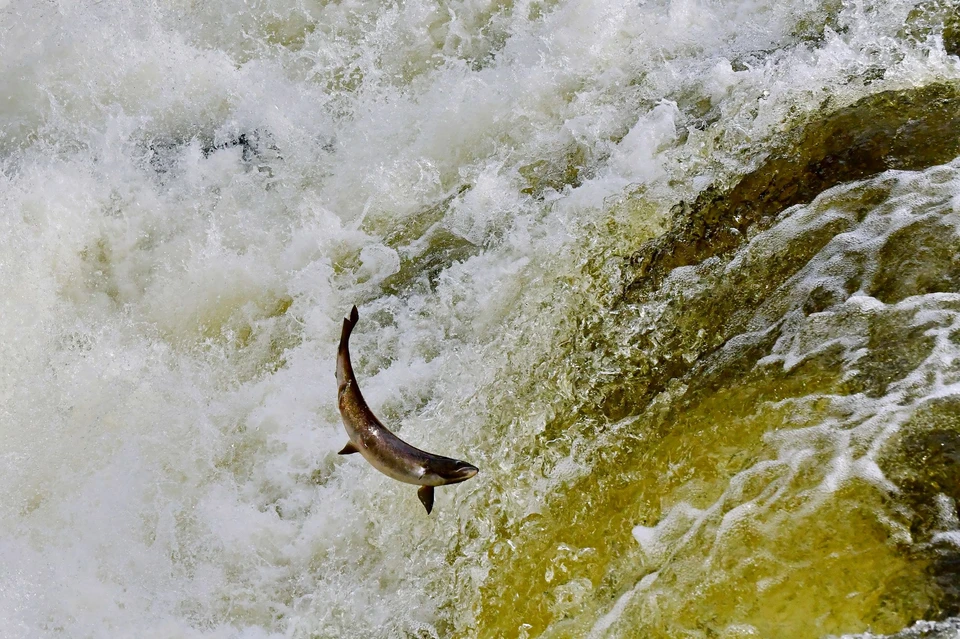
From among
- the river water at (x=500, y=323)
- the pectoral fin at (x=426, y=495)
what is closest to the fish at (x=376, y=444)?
the pectoral fin at (x=426, y=495)

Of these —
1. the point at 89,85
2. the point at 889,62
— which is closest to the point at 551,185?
the point at 889,62

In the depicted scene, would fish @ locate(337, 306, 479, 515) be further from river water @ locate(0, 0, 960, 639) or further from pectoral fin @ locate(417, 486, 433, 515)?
river water @ locate(0, 0, 960, 639)

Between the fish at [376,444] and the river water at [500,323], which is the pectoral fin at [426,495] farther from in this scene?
the river water at [500,323]

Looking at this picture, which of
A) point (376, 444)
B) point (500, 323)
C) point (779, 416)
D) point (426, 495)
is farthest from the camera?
point (500, 323)

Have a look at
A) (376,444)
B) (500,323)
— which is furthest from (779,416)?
(376,444)

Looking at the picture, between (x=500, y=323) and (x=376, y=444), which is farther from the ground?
(x=376, y=444)

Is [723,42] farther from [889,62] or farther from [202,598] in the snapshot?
[202,598]

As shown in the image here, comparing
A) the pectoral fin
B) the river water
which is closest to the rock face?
the river water

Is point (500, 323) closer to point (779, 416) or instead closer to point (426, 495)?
point (779, 416)

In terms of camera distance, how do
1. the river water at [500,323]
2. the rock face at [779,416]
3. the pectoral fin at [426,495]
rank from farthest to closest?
the river water at [500,323], the rock face at [779,416], the pectoral fin at [426,495]
